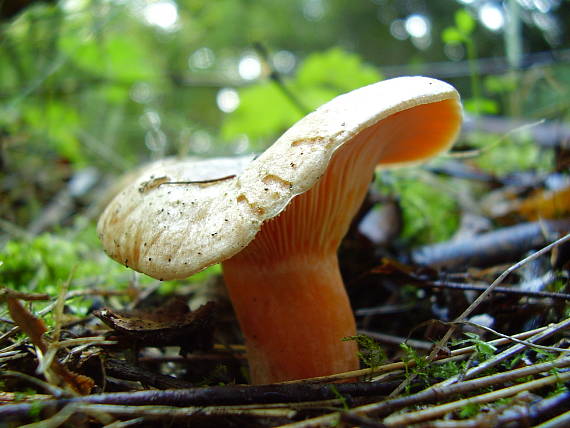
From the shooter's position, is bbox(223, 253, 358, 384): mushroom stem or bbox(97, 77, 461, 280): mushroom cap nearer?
bbox(97, 77, 461, 280): mushroom cap

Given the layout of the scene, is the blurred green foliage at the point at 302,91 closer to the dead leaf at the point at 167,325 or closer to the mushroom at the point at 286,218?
the mushroom at the point at 286,218

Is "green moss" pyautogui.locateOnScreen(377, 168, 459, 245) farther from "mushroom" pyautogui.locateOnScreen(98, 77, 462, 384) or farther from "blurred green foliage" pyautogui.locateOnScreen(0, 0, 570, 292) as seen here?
"mushroom" pyautogui.locateOnScreen(98, 77, 462, 384)

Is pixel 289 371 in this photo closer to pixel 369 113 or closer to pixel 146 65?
pixel 369 113

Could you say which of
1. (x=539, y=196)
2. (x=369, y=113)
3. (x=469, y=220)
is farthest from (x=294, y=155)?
(x=539, y=196)

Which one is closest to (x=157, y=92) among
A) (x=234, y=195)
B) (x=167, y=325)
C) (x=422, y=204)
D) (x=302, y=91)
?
(x=302, y=91)

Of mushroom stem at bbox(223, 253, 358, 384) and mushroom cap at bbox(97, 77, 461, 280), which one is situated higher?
mushroom cap at bbox(97, 77, 461, 280)

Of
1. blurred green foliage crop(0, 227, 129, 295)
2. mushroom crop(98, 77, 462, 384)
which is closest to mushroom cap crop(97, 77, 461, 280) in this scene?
mushroom crop(98, 77, 462, 384)

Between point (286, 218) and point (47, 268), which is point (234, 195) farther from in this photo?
point (47, 268)
